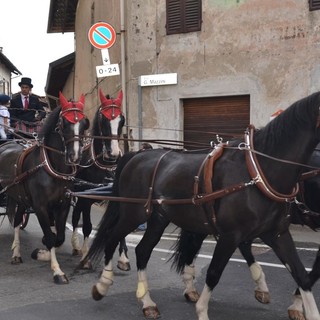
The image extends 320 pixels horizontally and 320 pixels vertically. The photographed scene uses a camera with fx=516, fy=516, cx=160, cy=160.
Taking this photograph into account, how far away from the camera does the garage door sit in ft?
38.7

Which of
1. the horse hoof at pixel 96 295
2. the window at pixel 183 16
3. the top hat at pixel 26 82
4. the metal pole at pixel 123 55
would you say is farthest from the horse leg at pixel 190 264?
the metal pole at pixel 123 55

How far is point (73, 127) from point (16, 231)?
2272mm

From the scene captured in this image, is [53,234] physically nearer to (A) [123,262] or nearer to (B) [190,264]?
(A) [123,262]

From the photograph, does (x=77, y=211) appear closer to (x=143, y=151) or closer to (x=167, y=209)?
(x=143, y=151)

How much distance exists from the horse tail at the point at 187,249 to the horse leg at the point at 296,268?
1116 millimetres

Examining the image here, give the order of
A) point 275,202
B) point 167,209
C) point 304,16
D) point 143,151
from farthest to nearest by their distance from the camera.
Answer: point 304,16 < point 143,151 < point 167,209 < point 275,202

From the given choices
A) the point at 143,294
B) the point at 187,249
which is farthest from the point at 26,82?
the point at 143,294

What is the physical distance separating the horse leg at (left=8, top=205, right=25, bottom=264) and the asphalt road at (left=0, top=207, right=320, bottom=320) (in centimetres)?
15

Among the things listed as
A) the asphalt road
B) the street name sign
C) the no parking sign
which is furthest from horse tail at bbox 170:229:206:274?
the street name sign

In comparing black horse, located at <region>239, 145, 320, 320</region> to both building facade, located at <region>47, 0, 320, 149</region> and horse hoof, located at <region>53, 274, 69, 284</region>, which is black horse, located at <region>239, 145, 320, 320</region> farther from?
building facade, located at <region>47, 0, 320, 149</region>

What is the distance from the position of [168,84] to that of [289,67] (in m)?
3.00

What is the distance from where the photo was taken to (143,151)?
559 cm

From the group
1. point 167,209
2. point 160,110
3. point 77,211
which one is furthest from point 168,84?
point 167,209

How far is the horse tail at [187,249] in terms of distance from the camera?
5418mm
